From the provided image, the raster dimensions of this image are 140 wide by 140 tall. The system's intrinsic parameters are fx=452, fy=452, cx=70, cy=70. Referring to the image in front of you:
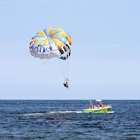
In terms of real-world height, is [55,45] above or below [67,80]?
above

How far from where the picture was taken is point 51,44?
53.8m

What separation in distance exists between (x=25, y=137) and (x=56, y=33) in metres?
16.4

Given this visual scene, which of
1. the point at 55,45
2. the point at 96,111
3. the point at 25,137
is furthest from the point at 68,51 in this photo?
the point at 96,111

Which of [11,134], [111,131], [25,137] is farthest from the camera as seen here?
[111,131]

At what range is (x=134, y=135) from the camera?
45750 millimetres

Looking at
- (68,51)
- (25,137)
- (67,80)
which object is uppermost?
(68,51)

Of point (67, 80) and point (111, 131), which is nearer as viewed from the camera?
point (111, 131)

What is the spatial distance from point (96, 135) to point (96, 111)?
122ft

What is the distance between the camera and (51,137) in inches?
1710

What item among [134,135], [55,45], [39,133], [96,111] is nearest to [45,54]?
[55,45]

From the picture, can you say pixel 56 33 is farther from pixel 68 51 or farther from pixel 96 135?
pixel 96 135

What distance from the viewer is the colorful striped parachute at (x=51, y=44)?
53312 mm

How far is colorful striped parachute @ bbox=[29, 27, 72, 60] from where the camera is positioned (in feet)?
175

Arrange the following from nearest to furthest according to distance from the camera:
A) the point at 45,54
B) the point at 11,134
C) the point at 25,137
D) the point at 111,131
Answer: the point at 25,137
the point at 11,134
the point at 111,131
the point at 45,54
